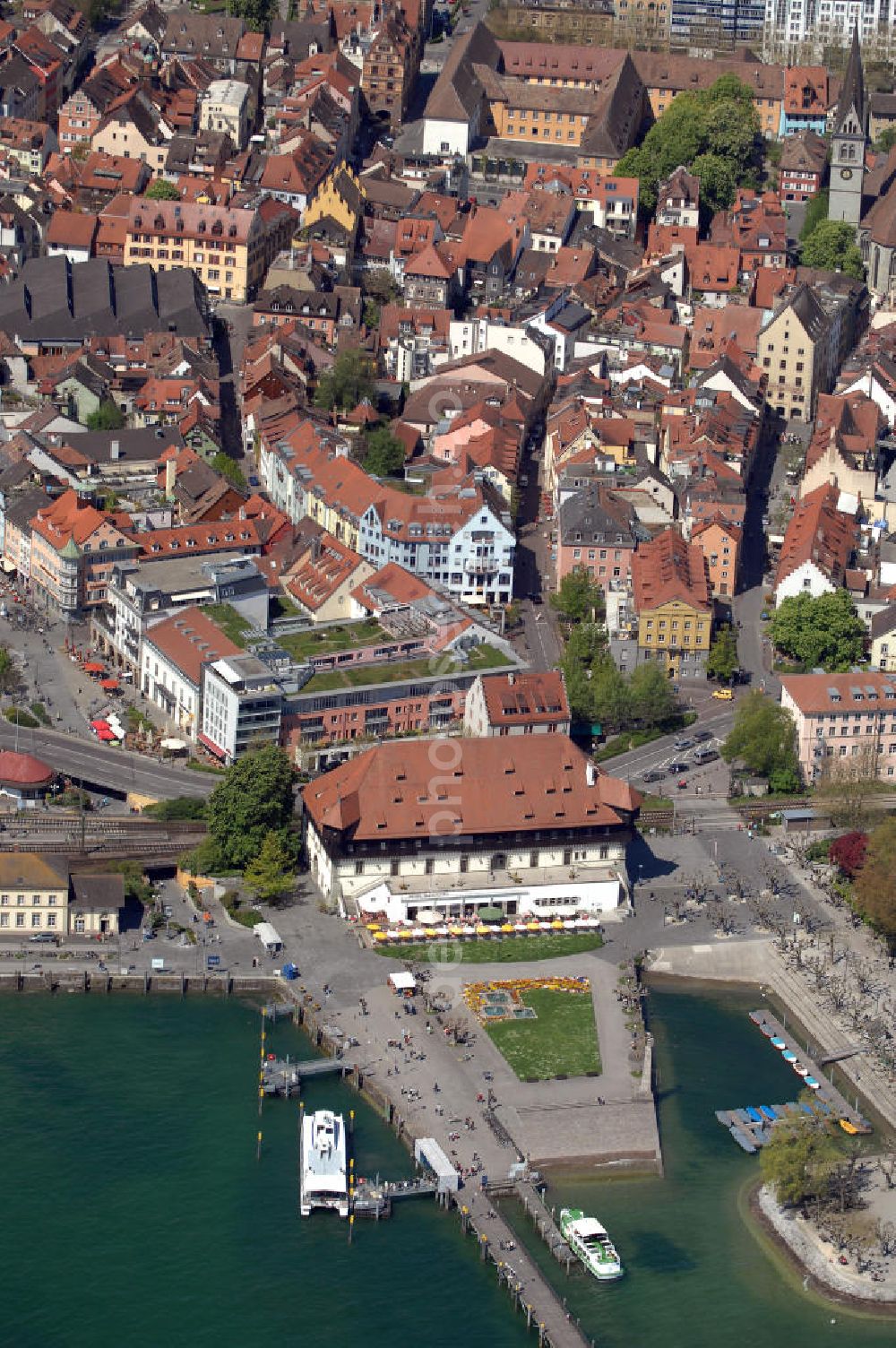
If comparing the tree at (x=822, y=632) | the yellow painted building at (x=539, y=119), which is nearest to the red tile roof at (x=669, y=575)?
the tree at (x=822, y=632)

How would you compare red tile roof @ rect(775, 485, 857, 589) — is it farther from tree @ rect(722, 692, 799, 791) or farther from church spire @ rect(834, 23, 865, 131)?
church spire @ rect(834, 23, 865, 131)

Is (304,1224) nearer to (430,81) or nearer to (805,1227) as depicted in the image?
(805,1227)

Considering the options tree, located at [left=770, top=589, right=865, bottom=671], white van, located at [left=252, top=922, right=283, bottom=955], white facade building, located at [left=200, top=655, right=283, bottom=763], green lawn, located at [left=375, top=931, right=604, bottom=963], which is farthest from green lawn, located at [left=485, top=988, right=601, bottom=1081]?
tree, located at [left=770, top=589, right=865, bottom=671]

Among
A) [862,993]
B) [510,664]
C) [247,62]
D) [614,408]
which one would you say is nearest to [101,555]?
[510,664]

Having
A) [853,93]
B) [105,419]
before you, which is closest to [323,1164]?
[105,419]

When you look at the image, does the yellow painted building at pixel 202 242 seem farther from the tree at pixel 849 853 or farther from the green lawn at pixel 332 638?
the tree at pixel 849 853

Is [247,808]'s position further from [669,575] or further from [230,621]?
[669,575]
